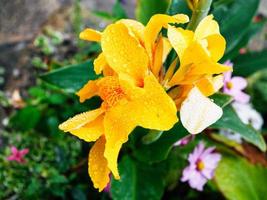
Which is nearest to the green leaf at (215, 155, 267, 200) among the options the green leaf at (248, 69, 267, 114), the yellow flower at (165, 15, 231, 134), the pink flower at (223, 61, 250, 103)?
the pink flower at (223, 61, 250, 103)

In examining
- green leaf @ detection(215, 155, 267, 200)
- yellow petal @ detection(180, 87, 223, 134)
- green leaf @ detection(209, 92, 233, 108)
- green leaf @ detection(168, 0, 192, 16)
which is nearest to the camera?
yellow petal @ detection(180, 87, 223, 134)

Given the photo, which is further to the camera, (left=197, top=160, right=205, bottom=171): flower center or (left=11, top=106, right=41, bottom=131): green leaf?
(left=11, top=106, right=41, bottom=131): green leaf

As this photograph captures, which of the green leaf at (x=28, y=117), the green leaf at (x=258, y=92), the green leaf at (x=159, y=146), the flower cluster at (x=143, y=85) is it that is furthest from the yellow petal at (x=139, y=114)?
the green leaf at (x=258, y=92)

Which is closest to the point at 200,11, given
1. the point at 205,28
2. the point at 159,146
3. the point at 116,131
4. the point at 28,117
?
the point at 205,28

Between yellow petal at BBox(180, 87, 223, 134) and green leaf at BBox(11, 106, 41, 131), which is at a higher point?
yellow petal at BBox(180, 87, 223, 134)

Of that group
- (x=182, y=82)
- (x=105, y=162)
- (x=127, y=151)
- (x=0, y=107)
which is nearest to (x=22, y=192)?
(x=127, y=151)

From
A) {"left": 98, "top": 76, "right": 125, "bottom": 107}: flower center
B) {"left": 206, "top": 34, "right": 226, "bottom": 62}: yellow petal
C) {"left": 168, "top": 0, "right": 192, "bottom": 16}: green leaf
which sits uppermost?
{"left": 206, "top": 34, "right": 226, "bottom": 62}: yellow petal

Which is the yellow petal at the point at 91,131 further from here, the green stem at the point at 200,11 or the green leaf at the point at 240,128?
the green leaf at the point at 240,128

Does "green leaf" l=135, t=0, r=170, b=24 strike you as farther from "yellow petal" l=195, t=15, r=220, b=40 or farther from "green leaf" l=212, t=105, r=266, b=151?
"yellow petal" l=195, t=15, r=220, b=40
